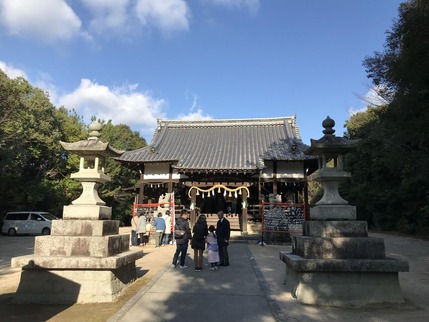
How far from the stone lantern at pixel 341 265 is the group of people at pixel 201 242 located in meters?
2.93

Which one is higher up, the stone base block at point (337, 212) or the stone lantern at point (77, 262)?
the stone base block at point (337, 212)

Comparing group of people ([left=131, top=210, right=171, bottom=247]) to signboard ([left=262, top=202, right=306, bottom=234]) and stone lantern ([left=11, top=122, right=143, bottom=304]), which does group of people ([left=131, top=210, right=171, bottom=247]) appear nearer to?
signboard ([left=262, top=202, right=306, bottom=234])

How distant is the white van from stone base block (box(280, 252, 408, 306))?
2075 cm

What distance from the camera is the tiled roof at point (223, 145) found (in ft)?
62.8

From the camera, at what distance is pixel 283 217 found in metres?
15.4

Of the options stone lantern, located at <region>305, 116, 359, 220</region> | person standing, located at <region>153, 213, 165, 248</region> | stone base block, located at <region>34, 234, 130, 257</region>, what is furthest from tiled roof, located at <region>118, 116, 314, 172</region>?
stone base block, located at <region>34, 234, 130, 257</region>

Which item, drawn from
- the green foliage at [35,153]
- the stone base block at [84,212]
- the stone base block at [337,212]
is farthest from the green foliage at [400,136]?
the green foliage at [35,153]

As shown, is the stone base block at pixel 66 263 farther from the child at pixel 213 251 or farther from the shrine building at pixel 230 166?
the shrine building at pixel 230 166

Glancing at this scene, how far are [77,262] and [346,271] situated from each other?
4.67 meters

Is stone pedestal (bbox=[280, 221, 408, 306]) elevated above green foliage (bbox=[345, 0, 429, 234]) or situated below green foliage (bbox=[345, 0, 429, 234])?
below

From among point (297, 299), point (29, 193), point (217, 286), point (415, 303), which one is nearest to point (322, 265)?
point (297, 299)

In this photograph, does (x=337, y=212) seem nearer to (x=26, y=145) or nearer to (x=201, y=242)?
(x=201, y=242)

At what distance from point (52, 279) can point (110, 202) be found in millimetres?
26958

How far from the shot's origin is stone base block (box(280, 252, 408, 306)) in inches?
221
